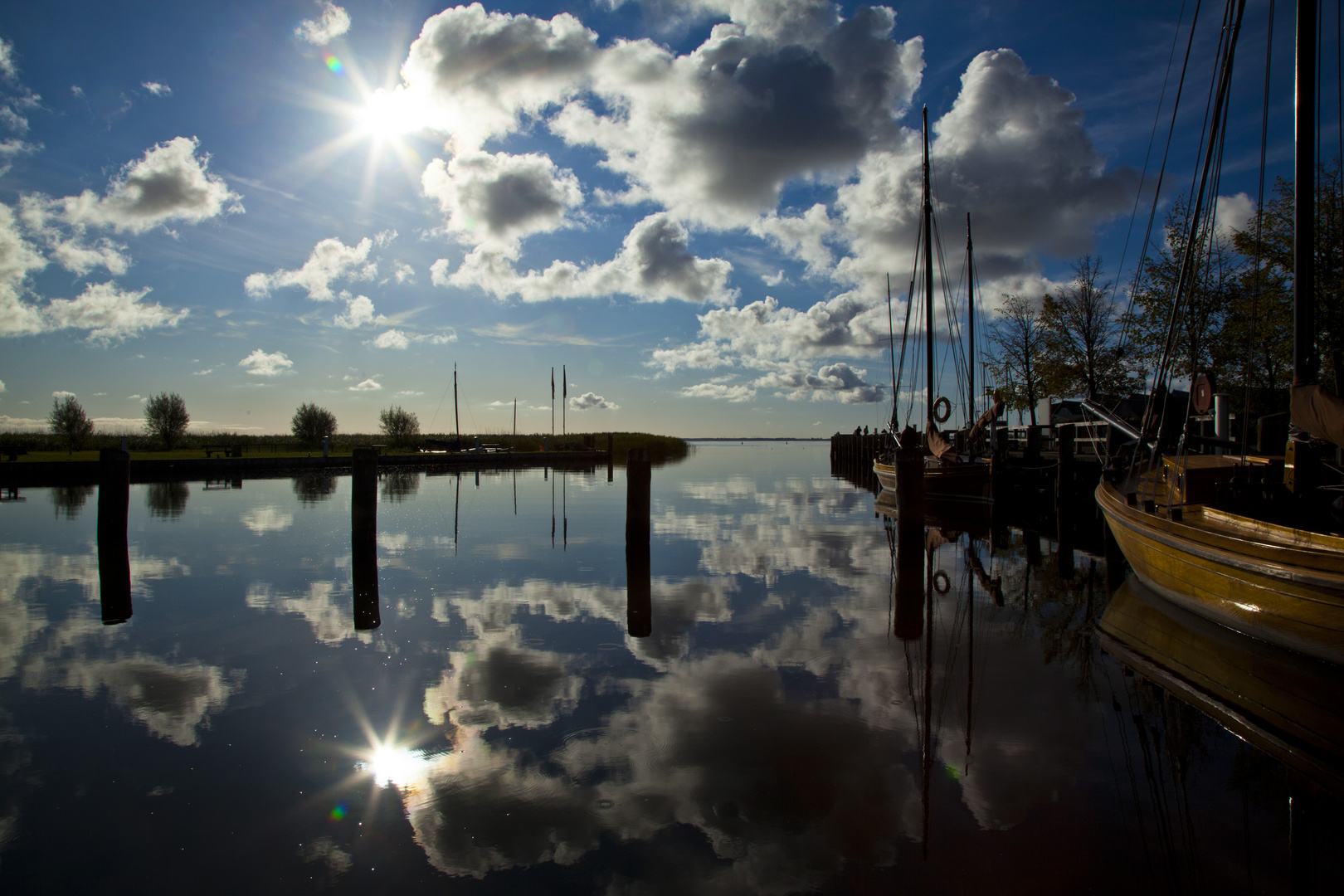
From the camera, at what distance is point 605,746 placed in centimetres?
539

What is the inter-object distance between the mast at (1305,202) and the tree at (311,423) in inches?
2784

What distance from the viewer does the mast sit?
30.9 ft

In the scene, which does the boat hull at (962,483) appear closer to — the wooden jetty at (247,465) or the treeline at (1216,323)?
the treeline at (1216,323)

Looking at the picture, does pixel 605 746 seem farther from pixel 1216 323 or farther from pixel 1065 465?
pixel 1216 323

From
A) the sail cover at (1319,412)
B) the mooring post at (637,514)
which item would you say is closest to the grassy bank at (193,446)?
the mooring post at (637,514)

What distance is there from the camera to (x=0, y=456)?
46.6 metres

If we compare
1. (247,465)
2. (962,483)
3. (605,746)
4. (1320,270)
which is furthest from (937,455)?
(247,465)

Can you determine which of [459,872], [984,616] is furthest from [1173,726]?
[459,872]

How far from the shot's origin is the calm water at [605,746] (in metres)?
3.92

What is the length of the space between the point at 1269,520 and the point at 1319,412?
2105 millimetres

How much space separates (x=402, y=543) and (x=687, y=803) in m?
12.8

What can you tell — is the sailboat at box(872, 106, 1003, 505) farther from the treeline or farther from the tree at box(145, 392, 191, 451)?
the tree at box(145, 392, 191, 451)

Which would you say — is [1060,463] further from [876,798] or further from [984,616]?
[876,798]

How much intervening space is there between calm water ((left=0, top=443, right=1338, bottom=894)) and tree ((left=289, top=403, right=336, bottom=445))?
59.1 metres
